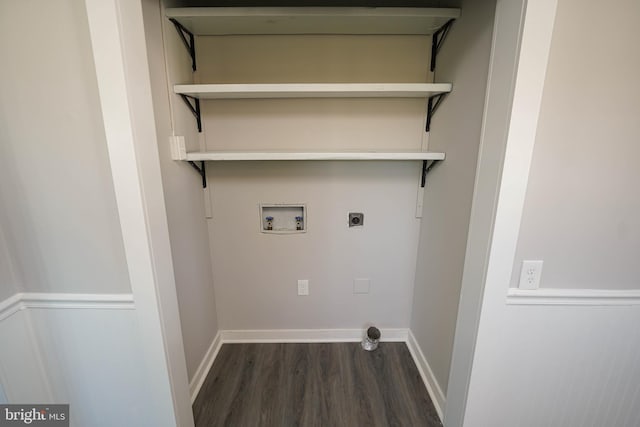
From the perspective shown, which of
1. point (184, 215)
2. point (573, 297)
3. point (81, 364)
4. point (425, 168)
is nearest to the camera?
point (573, 297)

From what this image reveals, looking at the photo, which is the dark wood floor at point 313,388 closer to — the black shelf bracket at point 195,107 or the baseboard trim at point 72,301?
the baseboard trim at point 72,301

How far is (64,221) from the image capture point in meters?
0.97

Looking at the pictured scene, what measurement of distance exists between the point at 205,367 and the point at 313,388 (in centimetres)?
72

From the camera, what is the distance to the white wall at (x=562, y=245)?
2.68ft

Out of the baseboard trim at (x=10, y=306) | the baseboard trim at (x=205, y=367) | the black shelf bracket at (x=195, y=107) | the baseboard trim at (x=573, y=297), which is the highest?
the black shelf bracket at (x=195, y=107)

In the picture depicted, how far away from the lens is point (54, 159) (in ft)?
3.02

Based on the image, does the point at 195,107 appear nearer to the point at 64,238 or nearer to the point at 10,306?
the point at 64,238

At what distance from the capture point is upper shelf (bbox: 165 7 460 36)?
3.97 ft

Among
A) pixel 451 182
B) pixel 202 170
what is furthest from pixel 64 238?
pixel 451 182

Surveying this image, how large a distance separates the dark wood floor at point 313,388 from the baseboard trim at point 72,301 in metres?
0.86

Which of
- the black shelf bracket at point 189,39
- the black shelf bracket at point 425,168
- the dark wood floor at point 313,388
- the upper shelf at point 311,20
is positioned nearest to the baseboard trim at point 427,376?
the dark wood floor at point 313,388

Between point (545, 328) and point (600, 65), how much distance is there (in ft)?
3.17

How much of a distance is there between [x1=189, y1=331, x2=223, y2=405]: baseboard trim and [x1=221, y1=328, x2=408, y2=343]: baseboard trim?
7 cm

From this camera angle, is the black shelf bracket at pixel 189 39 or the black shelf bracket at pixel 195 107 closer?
the black shelf bracket at pixel 189 39
